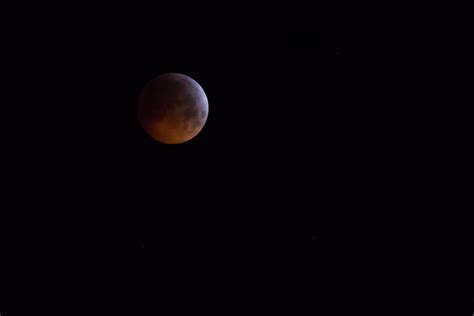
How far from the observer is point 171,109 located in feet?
10.6

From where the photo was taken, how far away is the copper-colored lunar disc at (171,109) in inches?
128

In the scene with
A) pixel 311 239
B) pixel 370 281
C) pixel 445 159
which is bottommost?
pixel 370 281

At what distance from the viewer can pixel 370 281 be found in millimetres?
4887

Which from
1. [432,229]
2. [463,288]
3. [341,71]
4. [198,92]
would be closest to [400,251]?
[432,229]

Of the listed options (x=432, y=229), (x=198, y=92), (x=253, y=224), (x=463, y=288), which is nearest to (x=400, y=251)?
(x=432, y=229)

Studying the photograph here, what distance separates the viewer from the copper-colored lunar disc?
325 centimetres

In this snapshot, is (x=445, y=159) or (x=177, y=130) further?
(x=445, y=159)

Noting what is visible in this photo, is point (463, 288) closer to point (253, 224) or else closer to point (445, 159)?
point (445, 159)

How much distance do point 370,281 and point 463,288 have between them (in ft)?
3.48

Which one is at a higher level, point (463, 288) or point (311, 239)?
point (311, 239)

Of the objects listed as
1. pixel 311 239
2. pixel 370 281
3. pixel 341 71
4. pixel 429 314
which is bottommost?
pixel 429 314

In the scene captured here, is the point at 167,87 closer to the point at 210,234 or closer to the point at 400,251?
the point at 210,234

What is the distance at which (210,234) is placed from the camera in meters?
4.84

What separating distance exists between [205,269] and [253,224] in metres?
0.75
